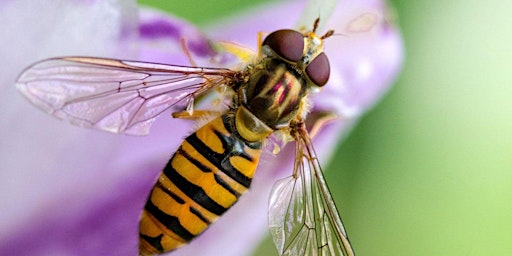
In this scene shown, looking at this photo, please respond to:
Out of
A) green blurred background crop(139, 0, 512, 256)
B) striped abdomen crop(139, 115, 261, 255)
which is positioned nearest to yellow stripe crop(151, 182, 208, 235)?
striped abdomen crop(139, 115, 261, 255)

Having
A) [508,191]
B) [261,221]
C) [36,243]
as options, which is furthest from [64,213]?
[508,191]

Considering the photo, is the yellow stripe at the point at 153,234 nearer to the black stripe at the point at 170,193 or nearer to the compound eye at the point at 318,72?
the black stripe at the point at 170,193

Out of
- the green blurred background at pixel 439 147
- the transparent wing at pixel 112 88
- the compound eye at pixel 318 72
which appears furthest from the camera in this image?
the green blurred background at pixel 439 147

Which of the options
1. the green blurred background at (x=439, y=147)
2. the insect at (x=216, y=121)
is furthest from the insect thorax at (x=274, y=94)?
the green blurred background at (x=439, y=147)

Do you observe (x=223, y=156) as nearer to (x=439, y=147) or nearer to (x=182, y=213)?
(x=182, y=213)

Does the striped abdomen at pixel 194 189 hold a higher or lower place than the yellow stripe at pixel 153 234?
higher

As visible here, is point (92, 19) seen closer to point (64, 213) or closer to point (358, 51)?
point (64, 213)

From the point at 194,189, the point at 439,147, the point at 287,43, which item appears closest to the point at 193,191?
the point at 194,189
